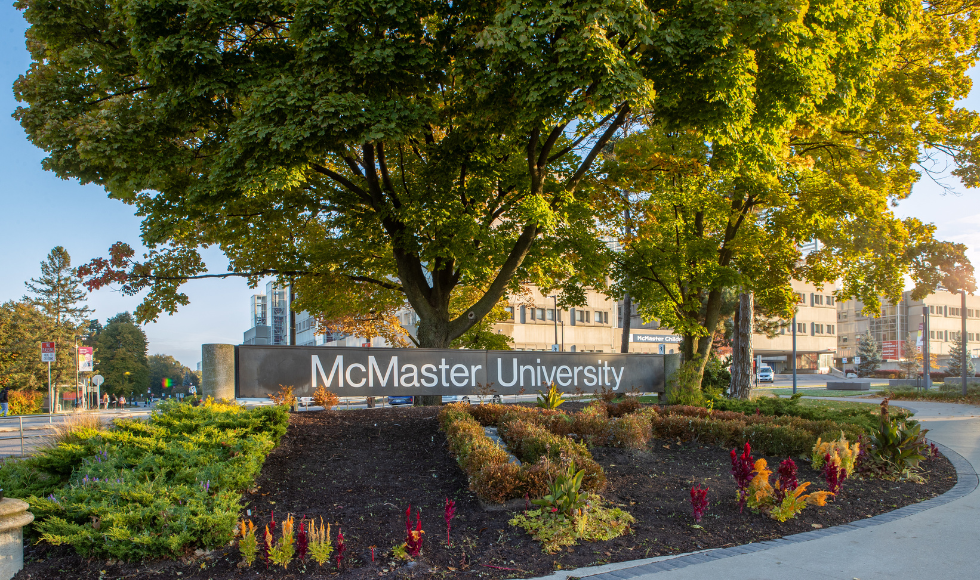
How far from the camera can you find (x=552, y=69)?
31.1ft

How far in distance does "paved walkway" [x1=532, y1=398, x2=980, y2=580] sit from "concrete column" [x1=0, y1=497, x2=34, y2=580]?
152 inches

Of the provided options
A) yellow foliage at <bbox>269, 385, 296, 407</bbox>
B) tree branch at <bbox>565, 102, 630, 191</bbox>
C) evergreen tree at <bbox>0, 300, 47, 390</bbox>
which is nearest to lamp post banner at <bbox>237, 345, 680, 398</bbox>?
yellow foliage at <bbox>269, 385, 296, 407</bbox>

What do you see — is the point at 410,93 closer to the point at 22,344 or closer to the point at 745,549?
the point at 745,549

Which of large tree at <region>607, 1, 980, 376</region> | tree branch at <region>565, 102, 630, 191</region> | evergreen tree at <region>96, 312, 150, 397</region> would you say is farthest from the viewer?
evergreen tree at <region>96, 312, 150, 397</region>

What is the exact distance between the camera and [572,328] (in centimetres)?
6325

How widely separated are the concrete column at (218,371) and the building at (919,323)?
94091 mm

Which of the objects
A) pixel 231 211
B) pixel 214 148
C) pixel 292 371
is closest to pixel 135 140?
pixel 214 148

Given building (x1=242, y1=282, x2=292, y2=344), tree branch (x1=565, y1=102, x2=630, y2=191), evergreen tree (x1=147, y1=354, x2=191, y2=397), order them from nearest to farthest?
tree branch (x1=565, y1=102, x2=630, y2=191) < building (x1=242, y1=282, x2=292, y2=344) < evergreen tree (x1=147, y1=354, x2=191, y2=397)

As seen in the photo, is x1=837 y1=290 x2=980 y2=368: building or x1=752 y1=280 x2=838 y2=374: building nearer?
x1=752 y1=280 x2=838 y2=374: building

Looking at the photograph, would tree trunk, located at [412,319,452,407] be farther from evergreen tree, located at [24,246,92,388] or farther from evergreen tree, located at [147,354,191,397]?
evergreen tree, located at [147,354,191,397]

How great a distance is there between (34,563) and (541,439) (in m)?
4.71

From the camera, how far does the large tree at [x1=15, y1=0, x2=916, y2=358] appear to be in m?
9.70

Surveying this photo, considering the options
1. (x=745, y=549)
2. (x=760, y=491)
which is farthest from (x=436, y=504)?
(x=760, y=491)

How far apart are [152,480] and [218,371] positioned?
3171 millimetres
